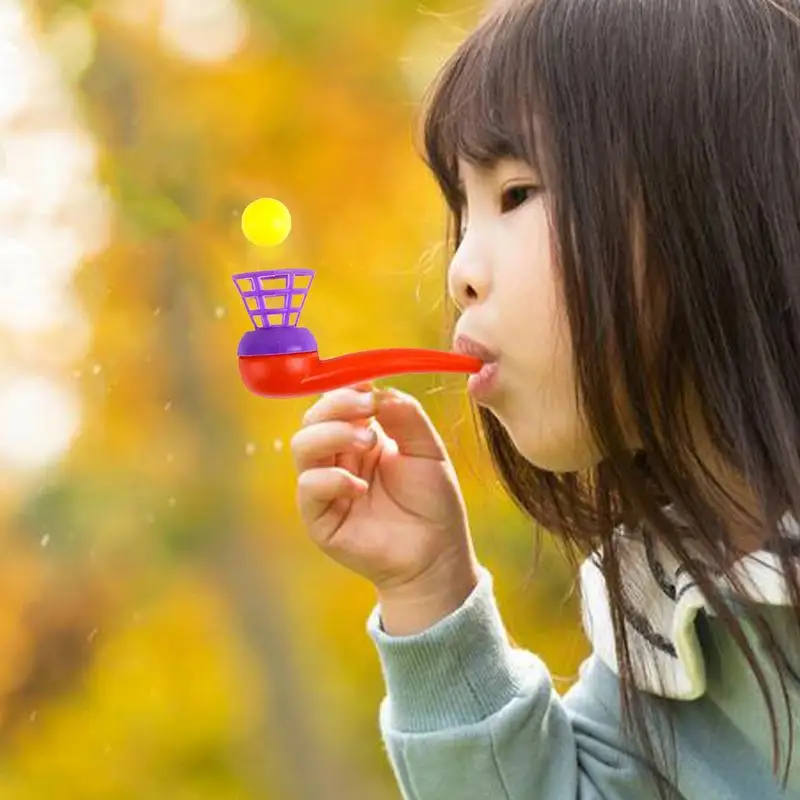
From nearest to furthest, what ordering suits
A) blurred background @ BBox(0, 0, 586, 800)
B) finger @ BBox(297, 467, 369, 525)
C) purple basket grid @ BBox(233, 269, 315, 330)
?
1. purple basket grid @ BBox(233, 269, 315, 330)
2. finger @ BBox(297, 467, 369, 525)
3. blurred background @ BBox(0, 0, 586, 800)

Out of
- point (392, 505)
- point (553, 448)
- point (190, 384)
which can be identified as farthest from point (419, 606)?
point (190, 384)

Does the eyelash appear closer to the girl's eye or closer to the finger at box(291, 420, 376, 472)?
the girl's eye

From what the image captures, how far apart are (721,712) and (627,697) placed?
0.05 metres

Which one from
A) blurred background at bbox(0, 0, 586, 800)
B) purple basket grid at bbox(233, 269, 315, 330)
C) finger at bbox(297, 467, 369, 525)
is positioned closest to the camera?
purple basket grid at bbox(233, 269, 315, 330)

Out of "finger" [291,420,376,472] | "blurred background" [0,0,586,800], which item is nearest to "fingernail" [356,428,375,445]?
"finger" [291,420,376,472]

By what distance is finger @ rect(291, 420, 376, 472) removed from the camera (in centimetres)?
80

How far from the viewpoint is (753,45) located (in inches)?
28.7

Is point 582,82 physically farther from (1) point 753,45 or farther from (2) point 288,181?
(2) point 288,181

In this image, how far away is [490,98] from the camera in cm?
74

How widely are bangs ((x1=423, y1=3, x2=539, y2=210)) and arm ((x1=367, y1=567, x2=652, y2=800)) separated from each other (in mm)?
272

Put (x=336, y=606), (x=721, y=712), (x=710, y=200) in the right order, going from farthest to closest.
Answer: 1. (x=336, y=606)
2. (x=721, y=712)
3. (x=710, y=200)

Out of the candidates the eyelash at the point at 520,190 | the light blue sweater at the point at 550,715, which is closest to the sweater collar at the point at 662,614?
the light blue sweater at the point at 550,715

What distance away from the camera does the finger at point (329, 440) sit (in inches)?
31.6

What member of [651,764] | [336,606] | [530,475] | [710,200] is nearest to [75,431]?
[336,606]
